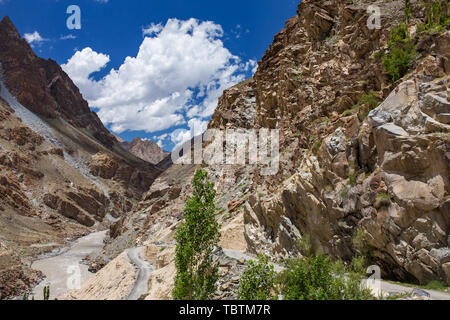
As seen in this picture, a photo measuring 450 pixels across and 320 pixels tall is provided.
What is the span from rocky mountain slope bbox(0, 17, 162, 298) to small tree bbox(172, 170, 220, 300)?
37.7 metres

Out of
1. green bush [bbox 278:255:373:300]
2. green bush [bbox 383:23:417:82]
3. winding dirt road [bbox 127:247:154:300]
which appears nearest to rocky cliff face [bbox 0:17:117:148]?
winding dirt road [bbox 127:247:154:300]

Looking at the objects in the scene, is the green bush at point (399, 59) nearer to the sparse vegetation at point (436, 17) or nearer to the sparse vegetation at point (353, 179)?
the sparse vegetation at point (436, 17)

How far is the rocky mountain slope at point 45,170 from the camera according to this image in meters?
71.2

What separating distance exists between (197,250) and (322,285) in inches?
238

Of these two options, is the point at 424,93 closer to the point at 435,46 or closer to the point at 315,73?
the point at 435,46

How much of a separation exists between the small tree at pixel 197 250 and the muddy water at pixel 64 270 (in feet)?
112

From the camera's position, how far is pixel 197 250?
13.0 m

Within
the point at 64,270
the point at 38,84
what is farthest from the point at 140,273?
the point at 38,84

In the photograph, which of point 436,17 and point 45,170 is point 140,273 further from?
point 45,170

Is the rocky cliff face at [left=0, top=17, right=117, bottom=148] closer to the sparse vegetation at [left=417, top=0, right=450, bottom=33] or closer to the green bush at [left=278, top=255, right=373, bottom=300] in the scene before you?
the sparse vegetation at [left=417, top=0, right=450, bottom=33]

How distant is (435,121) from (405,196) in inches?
106

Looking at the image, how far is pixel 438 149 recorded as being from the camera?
9.34m

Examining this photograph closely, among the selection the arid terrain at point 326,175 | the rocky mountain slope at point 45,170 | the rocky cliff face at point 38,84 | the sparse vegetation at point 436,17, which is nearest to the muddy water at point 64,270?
the arid terrain at point 326,175
